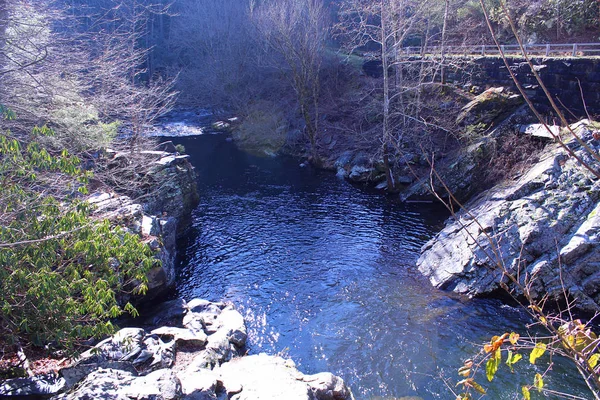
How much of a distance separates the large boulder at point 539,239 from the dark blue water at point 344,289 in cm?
95

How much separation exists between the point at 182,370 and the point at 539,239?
11836 millimetres

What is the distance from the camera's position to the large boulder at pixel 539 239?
512 inches

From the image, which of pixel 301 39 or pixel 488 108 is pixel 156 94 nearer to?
pixel 301 39

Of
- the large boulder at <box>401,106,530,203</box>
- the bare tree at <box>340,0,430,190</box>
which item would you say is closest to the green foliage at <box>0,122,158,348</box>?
the bare tree at <box>340,0,430,190</box>

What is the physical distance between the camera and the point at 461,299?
13711mm

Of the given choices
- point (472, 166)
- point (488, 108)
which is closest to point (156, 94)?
point (472, 166)

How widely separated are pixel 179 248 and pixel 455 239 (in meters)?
11.5

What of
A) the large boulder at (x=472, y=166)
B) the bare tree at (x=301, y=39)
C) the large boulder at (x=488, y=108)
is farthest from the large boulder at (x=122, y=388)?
the bare tree at (x=301, y=39)

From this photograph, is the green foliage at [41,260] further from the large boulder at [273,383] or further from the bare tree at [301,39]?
the bare tree at [301,39]

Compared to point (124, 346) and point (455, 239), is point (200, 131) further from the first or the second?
point (124, 346)

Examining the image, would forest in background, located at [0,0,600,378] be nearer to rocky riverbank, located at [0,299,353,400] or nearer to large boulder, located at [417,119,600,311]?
rocky riverbank, located at [0,299,353,400]

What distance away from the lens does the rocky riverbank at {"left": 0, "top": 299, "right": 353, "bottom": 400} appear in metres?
7.04

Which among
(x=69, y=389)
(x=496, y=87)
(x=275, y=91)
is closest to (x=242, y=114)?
(x=275, y=91)

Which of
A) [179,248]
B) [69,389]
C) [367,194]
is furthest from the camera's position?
[367,194]
